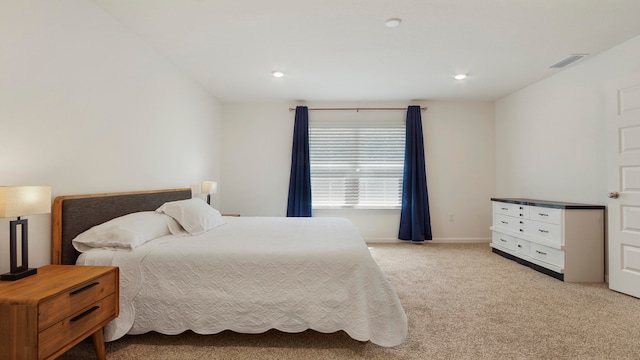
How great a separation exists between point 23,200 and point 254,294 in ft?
4.35

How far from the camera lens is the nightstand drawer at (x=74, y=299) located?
1.28m

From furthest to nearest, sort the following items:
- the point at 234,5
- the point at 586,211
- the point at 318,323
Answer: the point at 586,211, the point at 234,5, the point at 318,323

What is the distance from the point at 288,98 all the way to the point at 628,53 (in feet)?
13.6

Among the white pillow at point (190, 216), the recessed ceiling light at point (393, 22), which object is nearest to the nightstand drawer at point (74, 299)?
the white pillow at point (190, 216)

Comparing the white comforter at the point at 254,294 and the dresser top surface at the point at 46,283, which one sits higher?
the dresser top surface at the point at 46,283

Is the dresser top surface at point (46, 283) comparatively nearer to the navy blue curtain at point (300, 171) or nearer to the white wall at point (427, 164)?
the navy blue curtain at point (300, 171)

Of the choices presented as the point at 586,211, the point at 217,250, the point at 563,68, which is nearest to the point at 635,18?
the point at 563,68

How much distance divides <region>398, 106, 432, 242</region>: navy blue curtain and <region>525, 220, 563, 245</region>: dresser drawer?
4.93 feet

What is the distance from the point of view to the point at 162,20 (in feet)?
8.16

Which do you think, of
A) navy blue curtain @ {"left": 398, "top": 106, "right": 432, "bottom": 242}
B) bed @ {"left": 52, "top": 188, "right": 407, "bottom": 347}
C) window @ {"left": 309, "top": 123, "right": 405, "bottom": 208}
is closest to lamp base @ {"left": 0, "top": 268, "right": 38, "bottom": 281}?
bed @ {"left": 52, "top": 188, "right": 407, "bottom": 347}

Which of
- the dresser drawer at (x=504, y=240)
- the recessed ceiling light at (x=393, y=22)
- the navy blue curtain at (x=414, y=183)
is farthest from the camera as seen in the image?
the navy blue curtain at (x=414, y=183)

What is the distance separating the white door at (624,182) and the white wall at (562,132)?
1.04ft

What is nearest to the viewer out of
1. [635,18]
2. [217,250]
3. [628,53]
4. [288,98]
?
[217,250]

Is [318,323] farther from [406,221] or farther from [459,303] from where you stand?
[406,221]
